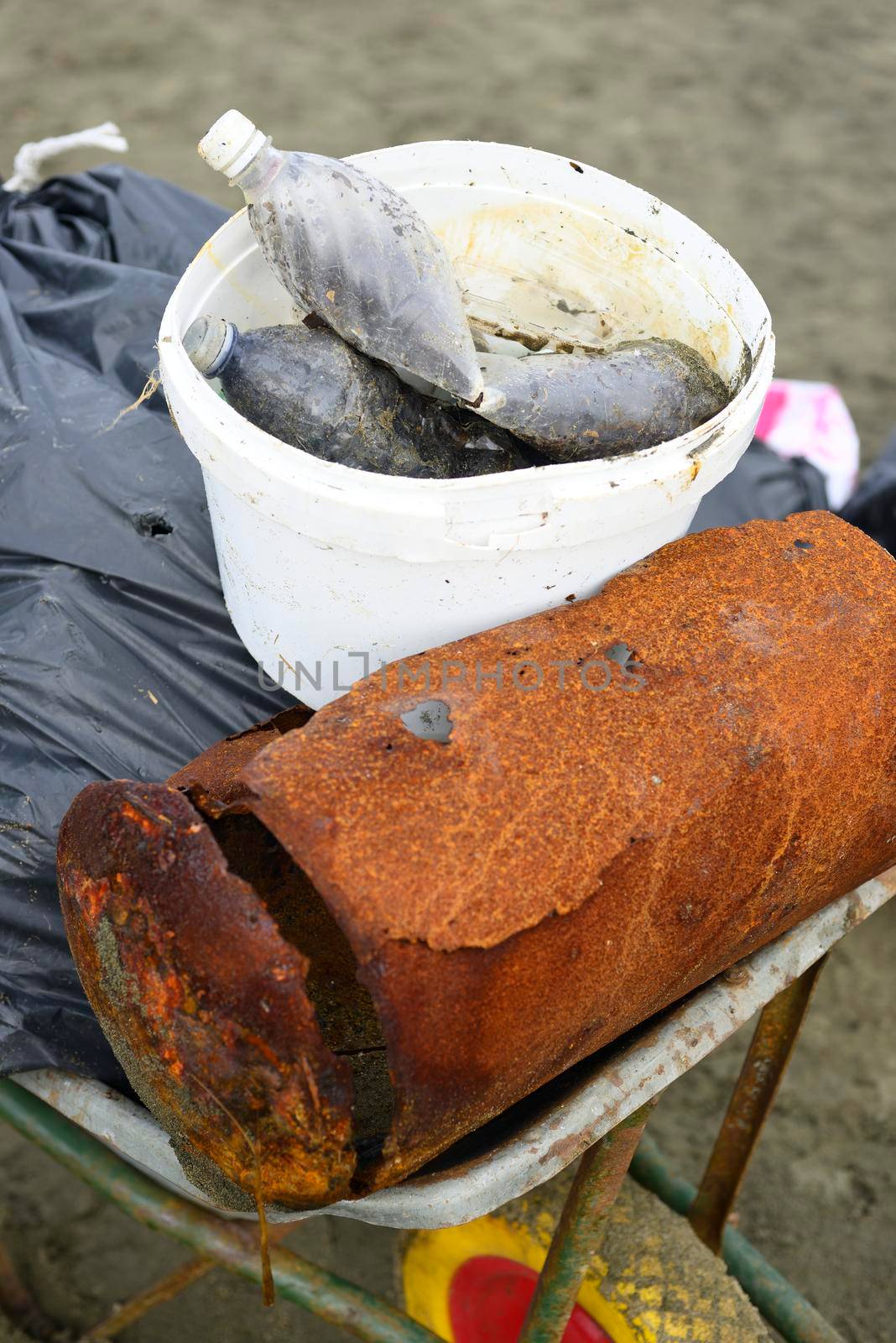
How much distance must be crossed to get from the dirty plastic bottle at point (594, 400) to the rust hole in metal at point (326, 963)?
1.75ft

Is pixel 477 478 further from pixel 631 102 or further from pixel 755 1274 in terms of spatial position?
pixel 631 102

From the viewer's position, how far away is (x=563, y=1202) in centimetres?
156

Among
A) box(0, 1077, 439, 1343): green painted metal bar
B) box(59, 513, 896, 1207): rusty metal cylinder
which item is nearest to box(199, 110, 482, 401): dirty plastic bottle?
box(59, 513, 896, 1207): rusty metal cylinder

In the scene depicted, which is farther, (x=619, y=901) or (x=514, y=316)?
(x=514, y=316)

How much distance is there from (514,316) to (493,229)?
129 mm

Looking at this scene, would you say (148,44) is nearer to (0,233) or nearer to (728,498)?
(0,233)

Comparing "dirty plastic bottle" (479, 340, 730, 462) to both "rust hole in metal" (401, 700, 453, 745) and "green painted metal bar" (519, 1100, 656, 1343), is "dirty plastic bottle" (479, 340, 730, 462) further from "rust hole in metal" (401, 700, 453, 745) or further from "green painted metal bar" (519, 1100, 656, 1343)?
"green painted metal bar" (519, 1100, 656, 1343)

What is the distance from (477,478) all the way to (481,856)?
350mm

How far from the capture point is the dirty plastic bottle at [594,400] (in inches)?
51.1

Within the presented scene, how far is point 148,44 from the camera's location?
16.0 feet

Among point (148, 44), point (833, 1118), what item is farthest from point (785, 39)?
point (833, 1118)

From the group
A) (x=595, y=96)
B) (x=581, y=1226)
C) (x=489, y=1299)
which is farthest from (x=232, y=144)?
(x=595, y=96)

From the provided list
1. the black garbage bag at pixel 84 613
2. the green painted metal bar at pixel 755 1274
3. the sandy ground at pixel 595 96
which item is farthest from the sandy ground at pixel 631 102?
the black garbage bag at pixel 84 613

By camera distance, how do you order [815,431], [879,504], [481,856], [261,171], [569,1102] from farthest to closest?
[815,431] → [879,504] → [261,171] → [569,1102] → [481,856]
